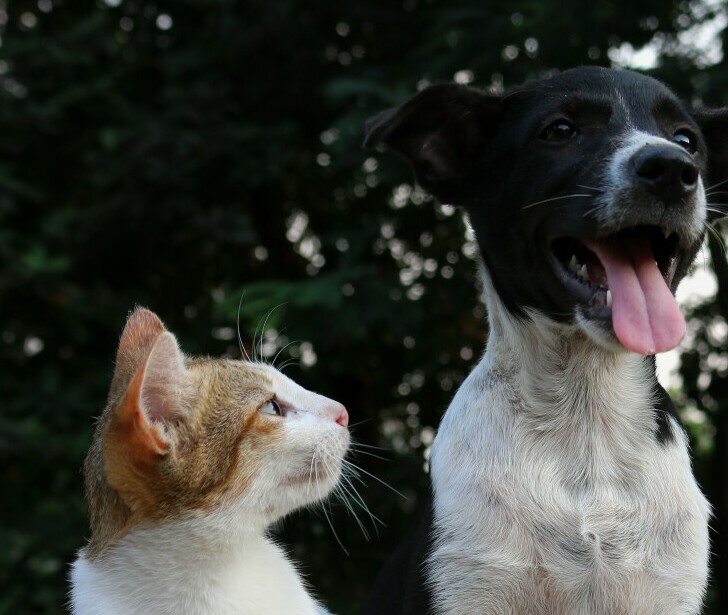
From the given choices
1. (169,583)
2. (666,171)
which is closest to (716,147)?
(666,171)

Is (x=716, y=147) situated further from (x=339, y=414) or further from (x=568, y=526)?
(x=339, y=414)

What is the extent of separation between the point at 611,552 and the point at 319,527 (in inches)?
130

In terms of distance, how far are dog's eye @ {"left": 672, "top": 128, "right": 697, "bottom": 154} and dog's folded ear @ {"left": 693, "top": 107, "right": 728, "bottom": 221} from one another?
12 cm

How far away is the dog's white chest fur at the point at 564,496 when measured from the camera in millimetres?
2539

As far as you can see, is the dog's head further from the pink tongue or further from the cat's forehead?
the cat's forehead

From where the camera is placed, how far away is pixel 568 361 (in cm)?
279

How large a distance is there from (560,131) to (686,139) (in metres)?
0.37

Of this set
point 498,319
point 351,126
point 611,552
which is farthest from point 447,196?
point 351,126

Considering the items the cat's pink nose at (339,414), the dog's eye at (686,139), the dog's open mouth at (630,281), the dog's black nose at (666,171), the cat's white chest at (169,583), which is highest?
the dog's black nose at (666,171)

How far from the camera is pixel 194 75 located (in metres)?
5.88

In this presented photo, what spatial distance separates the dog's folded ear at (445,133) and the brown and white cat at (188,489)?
2.76ft

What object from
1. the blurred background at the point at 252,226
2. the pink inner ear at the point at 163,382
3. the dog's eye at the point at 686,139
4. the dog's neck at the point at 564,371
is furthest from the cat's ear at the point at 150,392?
the blurred background at the point at 252,226

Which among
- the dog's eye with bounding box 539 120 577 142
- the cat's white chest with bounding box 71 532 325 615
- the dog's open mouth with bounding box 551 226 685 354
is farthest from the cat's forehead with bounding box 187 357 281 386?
the dog's eye with bounding box 539 120 577 142

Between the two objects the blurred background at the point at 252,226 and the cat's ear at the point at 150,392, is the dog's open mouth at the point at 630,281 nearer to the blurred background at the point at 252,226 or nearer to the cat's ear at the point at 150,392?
the cat's ear at the point at 150,392
